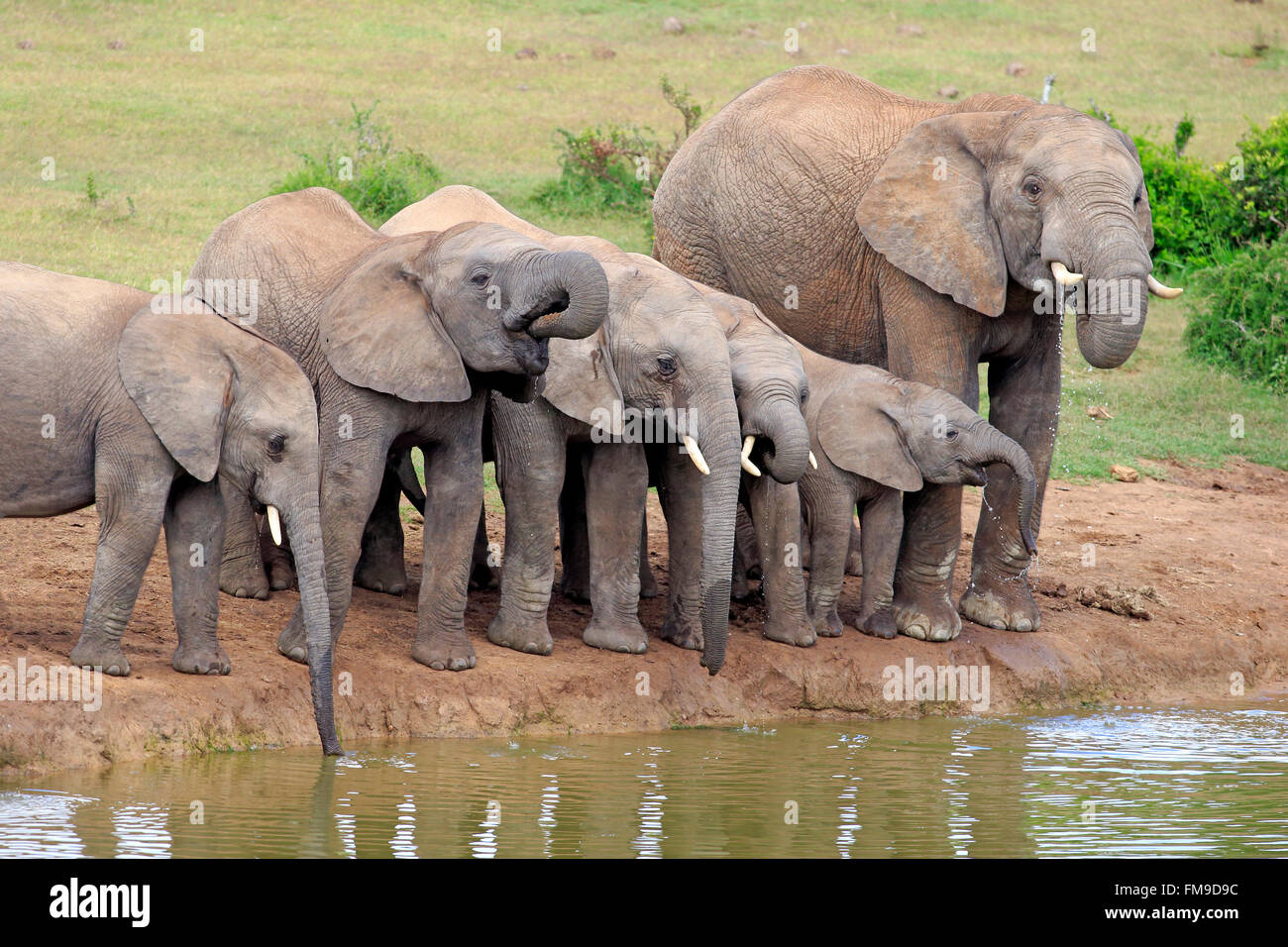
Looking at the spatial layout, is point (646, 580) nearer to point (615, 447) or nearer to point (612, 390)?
point (615, 447)

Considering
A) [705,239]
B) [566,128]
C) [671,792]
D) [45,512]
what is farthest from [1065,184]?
[566,128]

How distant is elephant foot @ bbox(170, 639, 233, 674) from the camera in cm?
818

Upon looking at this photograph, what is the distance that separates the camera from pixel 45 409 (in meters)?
7.91

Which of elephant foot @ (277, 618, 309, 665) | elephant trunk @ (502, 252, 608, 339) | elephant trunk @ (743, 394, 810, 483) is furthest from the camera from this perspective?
elephant trunk @ (743, 394, 810, 483)

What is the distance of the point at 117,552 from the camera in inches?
311

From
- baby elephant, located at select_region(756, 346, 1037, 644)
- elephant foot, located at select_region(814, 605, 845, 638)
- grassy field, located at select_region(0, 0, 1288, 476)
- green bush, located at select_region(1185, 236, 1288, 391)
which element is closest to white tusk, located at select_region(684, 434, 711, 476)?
baby elephant, located at select_region(756, 346, 1037, 644)

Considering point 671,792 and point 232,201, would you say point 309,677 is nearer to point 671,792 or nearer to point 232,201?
point 671,792

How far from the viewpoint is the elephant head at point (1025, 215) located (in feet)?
29.9

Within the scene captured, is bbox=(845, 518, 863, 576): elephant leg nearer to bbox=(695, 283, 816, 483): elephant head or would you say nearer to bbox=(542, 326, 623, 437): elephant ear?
bbox=(695, 283, 816, 483): elephant head

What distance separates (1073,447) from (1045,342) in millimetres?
4386

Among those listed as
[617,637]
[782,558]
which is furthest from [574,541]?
[782,558]

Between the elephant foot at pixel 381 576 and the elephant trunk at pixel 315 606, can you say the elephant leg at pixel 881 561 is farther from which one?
the elephant trunk at pixel 315 606

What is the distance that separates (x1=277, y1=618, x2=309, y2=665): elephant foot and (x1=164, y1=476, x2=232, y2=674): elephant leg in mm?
429

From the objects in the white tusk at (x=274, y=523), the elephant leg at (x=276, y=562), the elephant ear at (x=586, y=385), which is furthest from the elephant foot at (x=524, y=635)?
the white tusk at (x=274, y=523)
